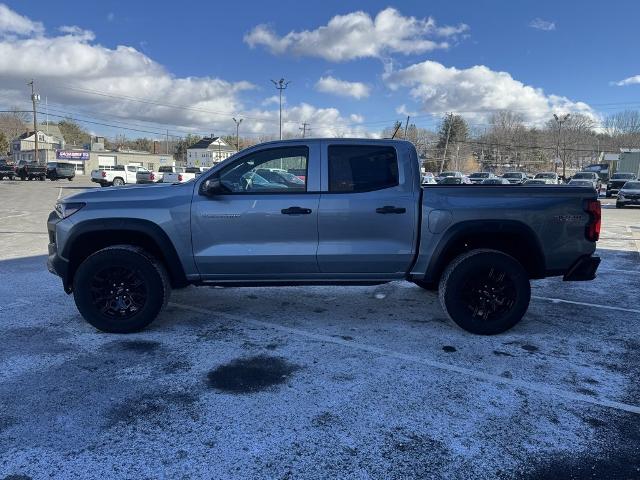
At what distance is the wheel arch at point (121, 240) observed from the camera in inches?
171

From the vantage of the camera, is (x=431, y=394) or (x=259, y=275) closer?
(x=431, y=394)

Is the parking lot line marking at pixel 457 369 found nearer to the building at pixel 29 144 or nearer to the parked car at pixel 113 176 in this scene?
the parked car at pixel 113 176

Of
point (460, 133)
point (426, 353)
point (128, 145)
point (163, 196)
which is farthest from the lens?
point (128, 145)

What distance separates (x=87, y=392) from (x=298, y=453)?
66.5 inches

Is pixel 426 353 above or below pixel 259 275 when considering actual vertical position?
below

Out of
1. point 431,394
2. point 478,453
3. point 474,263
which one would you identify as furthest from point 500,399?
point 474,263

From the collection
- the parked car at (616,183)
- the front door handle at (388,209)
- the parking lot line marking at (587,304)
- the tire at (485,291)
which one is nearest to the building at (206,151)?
the parked car at (616,183)

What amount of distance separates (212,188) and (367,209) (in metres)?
1.45

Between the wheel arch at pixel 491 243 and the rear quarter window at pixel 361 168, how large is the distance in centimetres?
76

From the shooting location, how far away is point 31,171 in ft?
129

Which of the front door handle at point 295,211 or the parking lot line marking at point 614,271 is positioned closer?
the front door handle at point 295,211

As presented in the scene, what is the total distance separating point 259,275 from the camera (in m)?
4.52

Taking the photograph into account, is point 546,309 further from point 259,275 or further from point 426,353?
point 259,275

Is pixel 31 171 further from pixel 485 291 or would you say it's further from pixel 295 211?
pixel 485 291
